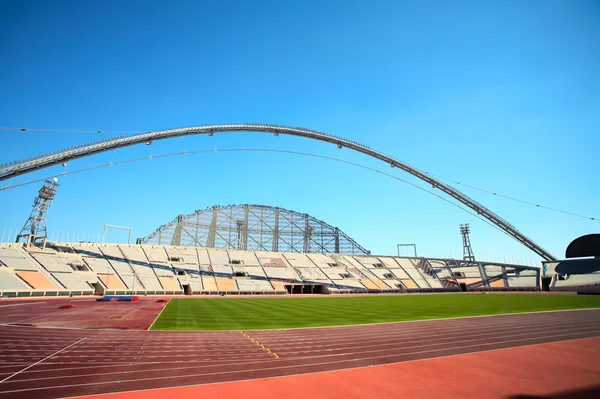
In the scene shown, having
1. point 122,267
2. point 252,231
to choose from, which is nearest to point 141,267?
point 122,267

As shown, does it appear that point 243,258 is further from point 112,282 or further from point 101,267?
point 101,267

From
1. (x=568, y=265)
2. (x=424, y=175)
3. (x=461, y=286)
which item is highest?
(x=424, y=175)

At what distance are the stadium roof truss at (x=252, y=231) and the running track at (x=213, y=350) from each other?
56.3 meters

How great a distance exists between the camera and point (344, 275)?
6569 cm

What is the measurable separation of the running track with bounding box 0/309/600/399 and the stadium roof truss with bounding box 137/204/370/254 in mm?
56251

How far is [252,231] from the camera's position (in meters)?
76.0

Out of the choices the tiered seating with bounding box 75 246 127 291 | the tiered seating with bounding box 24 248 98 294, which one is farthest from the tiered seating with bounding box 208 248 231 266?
the tiered seating with bounding box 24 248 98 294


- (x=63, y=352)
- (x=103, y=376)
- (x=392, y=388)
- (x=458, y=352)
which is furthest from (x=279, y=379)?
(x=63, y=352)

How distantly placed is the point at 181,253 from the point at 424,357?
58.1 meters

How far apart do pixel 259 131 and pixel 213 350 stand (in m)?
39.9

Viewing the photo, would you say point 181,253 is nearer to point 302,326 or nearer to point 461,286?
point 302,326

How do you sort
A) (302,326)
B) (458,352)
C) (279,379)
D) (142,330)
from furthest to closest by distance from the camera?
(302,326)
(142,330)
(458,352)
(279,379)

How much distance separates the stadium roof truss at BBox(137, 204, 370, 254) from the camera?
71312 millimetres

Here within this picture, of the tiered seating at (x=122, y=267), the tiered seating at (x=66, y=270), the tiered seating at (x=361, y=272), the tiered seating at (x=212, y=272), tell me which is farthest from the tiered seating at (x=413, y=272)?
the tiered seating at (x=66, y=270)
